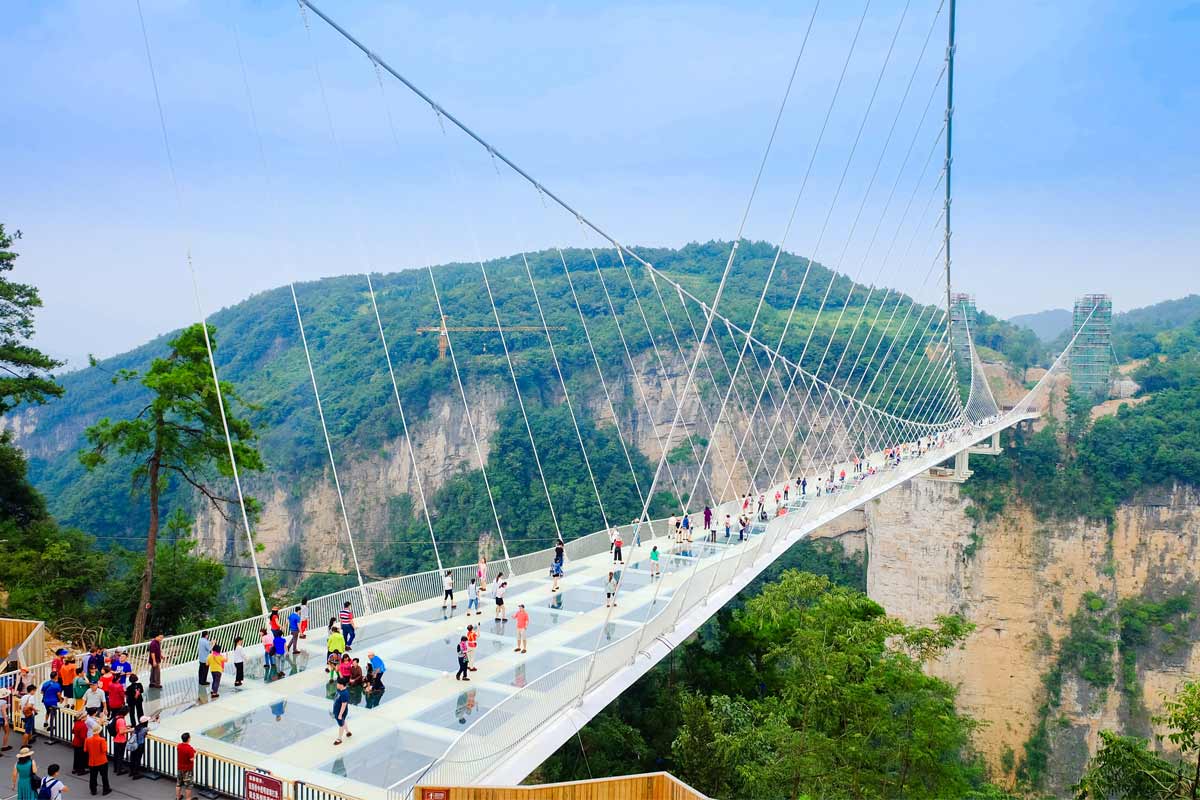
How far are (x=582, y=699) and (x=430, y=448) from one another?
2269 inches

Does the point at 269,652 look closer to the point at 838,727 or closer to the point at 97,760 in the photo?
the point at 97,760

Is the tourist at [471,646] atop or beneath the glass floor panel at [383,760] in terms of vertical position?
atop

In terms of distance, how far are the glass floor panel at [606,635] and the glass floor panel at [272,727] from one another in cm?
402

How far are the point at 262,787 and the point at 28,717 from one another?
3.49 m

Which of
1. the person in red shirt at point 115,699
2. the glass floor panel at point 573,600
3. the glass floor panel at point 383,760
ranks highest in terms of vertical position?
the person in red shirt at point 115,699

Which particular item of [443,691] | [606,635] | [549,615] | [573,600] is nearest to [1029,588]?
[573,600]

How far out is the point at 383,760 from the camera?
9.40 m

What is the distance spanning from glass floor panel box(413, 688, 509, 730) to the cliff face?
125ft

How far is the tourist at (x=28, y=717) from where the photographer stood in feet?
31.4

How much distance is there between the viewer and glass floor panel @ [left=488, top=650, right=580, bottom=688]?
39.2 feet

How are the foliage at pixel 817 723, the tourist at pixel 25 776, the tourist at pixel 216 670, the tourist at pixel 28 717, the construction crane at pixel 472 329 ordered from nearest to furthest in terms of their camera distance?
the tourist at pixel 25 776
the tourist at pixel 28 717
the tourist at pixel 216 670
the foliage at pixel 817 723
the construction crane at pixel 472 329

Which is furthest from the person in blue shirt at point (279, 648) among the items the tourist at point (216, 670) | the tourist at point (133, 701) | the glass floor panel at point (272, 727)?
the tourist at point (133, 701)

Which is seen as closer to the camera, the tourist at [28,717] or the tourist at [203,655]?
the tourist at [28,717]

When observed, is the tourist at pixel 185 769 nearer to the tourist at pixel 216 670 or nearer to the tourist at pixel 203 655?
the tourist at pixel 216 670
